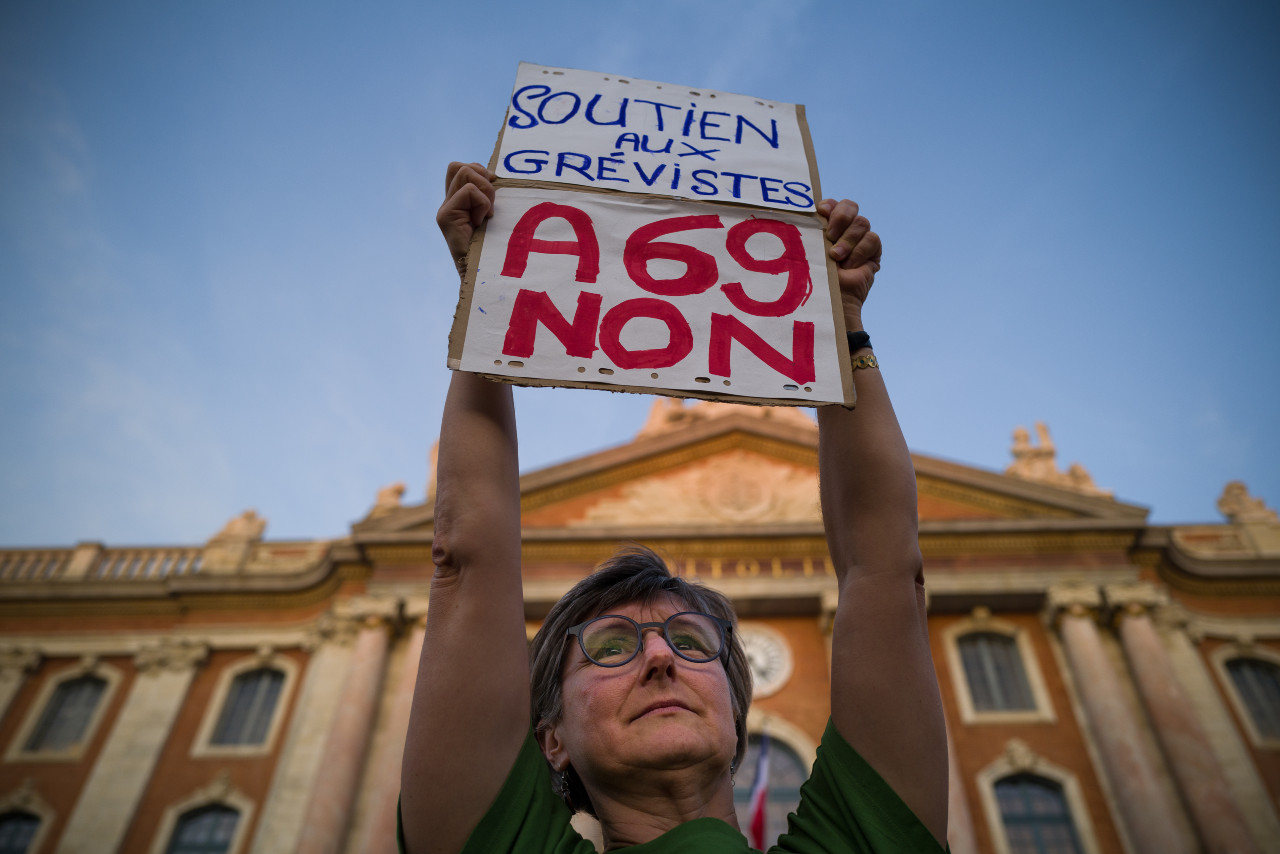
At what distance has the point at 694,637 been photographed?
7.54 ft

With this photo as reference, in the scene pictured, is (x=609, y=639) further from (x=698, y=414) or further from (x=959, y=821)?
(x=698, y=414)

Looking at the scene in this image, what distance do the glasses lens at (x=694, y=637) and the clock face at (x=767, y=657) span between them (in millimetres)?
15044

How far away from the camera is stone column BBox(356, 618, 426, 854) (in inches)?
563

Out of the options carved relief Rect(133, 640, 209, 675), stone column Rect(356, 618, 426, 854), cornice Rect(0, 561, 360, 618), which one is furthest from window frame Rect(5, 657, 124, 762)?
stone column Rect(356, 618, 426, 854)

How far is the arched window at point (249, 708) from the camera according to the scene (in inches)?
704

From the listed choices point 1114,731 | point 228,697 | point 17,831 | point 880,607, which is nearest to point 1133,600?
point 1114,731

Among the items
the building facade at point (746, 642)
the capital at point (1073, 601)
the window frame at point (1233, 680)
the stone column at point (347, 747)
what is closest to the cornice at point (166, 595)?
the building facade at point (746, 642)

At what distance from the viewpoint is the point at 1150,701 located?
15.5 m

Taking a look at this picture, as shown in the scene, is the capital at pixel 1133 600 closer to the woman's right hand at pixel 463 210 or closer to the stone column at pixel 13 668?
the woman's right hand at pixel 463 210

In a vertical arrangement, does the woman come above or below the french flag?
below

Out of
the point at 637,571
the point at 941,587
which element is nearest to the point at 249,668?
the point at 941,587

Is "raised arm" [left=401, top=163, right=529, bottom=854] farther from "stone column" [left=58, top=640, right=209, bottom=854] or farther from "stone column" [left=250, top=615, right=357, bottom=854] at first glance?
"stone column" [left=58, top=640, right=209, bottom=854]

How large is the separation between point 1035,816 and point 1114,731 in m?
2.00

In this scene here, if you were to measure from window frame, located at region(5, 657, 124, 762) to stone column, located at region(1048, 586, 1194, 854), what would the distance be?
19218 mm
